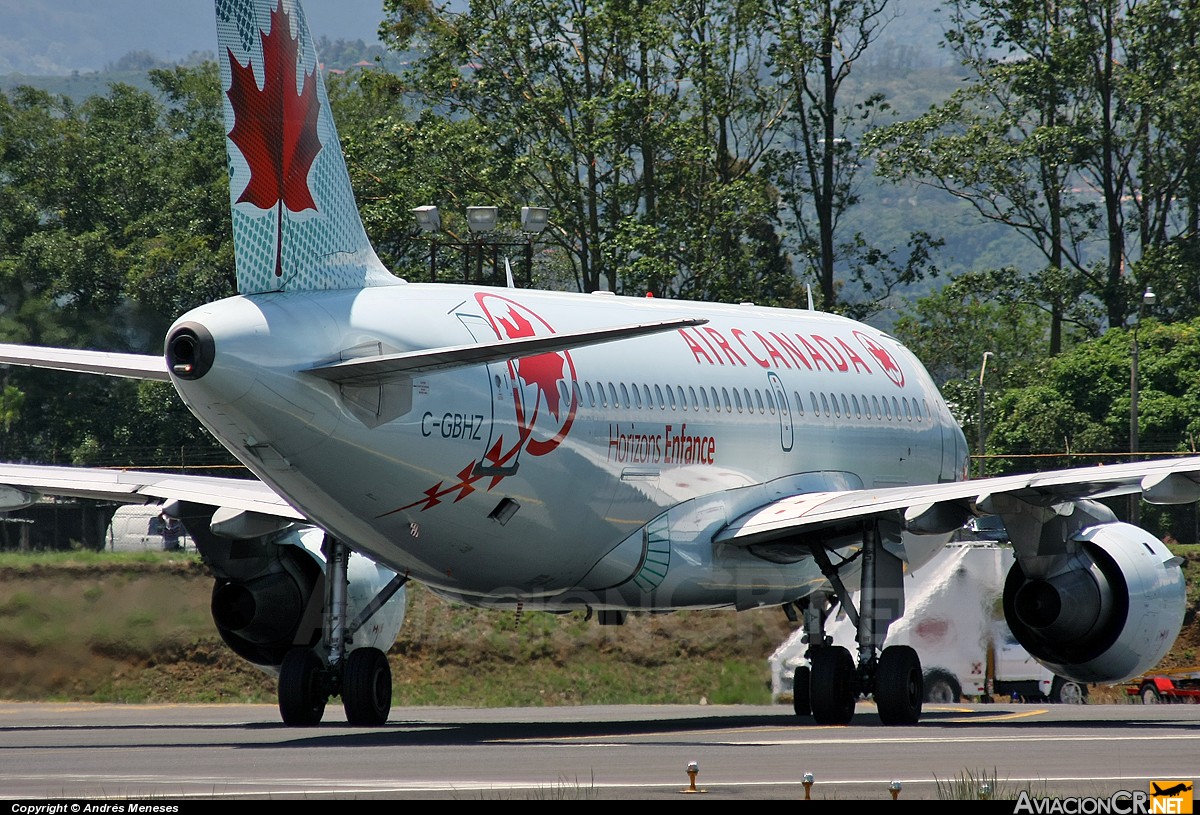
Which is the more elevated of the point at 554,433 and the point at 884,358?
the point at 884,358

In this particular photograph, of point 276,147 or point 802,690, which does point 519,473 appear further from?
point 802,690

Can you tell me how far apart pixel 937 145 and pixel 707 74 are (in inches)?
443

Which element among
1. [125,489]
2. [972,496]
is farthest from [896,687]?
[125,489]

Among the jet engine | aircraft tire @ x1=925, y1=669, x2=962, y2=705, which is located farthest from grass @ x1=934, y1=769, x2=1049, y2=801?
aircraft tire @ x1=925, y1=669, x2=962, y2=705

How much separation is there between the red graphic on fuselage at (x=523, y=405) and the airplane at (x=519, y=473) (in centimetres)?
4

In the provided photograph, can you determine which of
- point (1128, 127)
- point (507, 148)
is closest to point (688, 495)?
point (507, 148)

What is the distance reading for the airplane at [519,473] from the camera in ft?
55.3

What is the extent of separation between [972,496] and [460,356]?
22.0 ft

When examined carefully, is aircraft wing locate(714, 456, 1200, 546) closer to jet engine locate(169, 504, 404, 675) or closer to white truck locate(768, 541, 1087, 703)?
jet engine locate(169, 504, 404, 675)

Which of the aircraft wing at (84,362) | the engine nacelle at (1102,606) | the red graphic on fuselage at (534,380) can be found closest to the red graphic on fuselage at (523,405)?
the red graphic on fuselage at (534,380)

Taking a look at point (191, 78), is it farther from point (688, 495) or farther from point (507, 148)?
point (688, 495)

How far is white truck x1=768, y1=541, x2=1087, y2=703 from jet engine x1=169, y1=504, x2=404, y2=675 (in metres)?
9.84

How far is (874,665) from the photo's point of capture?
69.1 feet

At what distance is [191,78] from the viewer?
269 feet
